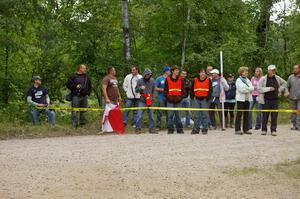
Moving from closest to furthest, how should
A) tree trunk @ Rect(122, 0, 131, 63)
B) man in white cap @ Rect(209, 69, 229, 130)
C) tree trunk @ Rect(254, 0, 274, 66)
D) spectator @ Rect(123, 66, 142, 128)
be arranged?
spectator @ Rect(123, 66, 142, 128), man in white cap @ Rect(209, 69, 229, 130), tree trunk @ Rect(122, 0, 131, 63), tree trunk @ Rect(254, 0, 274, 66)

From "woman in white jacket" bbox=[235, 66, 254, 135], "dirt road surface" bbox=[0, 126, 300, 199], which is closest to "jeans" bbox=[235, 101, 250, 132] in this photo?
"woman in white jacket" bbox=[235, 66, 254, 135]

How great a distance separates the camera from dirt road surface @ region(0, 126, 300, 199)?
741cm

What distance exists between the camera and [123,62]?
1830 centimetres

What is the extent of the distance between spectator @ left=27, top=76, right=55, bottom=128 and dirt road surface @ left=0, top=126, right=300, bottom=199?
2.01 metres

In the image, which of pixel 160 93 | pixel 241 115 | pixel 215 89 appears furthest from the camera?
pixel 215 89

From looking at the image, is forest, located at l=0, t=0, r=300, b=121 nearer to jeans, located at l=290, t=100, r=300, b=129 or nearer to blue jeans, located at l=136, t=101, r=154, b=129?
blue jeans, located at l=136, t=101, r=154, b=129

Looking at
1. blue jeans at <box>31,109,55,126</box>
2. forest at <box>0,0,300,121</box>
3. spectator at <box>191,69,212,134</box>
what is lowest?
blue jeans at <box>31,109,55,126</box>

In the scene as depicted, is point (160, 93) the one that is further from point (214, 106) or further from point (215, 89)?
point (214, 106)

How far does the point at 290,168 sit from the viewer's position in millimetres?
9297

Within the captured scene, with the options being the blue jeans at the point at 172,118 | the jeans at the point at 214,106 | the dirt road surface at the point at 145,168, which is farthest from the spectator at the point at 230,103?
the dirt road surface at the point at 145,168

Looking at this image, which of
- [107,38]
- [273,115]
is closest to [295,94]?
[273,115]

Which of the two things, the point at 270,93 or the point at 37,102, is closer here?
the point at 270,93

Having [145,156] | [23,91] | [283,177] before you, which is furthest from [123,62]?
[283,177]

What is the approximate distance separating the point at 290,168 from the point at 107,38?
11.1 metres
